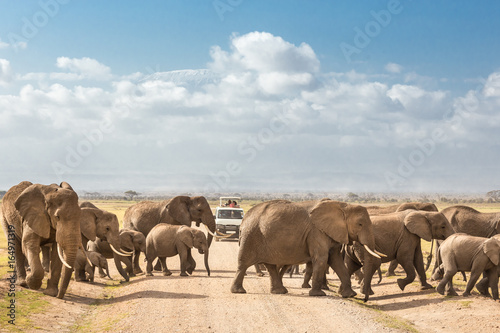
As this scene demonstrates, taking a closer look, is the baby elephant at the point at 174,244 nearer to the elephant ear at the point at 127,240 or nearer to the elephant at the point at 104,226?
the elephant ear at the point at 127,240

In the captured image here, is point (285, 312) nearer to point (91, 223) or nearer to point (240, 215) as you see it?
point (91, 223)

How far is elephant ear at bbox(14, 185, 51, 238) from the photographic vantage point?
16766mm

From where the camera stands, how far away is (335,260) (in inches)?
731

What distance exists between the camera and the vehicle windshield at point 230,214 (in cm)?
4341

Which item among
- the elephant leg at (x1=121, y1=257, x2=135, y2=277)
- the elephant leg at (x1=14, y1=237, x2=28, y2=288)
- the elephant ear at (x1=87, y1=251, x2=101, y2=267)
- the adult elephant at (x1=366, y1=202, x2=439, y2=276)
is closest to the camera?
the elephant leg at (x1=14, y1=237, x2=28, y2=288)

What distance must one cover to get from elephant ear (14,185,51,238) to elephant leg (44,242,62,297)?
68cm

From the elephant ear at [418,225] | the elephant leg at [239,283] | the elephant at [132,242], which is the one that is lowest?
the elephant leg at [239,283]

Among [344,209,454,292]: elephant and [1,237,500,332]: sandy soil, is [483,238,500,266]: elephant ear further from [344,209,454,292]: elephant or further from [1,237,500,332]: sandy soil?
[344,209,454,292]: elephant

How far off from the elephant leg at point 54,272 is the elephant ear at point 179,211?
11.1 metres

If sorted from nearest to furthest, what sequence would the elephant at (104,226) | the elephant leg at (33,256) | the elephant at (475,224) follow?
the elephant leg at (33,256) → the elephant at (104,226) → the elephant at (475,224)

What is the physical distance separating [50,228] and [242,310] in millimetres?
5802

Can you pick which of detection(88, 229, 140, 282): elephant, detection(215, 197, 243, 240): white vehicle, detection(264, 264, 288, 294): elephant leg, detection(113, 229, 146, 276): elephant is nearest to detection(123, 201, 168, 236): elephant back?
detection(88, 229, 140, 282): elephant

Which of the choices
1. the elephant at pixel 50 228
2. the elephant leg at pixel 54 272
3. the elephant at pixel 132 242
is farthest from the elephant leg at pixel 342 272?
the elephant at pixel 132 242

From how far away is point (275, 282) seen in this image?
18531 mm
